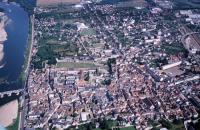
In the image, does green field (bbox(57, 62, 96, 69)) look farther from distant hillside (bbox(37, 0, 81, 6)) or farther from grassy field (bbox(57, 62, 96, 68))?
distant hillside (bbox(37, 0, 81, 6))

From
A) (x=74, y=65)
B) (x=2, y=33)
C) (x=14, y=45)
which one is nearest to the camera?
(x=74, y=65)

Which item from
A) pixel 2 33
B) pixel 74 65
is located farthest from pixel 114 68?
pixel 2 33

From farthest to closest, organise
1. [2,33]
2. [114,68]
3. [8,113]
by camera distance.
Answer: [2,33], [114,68], [8,113]

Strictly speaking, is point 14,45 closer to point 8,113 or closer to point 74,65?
point 74,65

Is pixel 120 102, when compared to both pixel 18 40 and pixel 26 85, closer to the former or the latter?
pixel 26 85

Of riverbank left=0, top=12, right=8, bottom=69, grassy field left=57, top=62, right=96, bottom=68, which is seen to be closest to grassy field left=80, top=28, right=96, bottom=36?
grassy field left=57, top=62, right=96, bottom=68

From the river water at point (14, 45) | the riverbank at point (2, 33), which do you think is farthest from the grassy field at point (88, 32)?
the riverbank at point (2, 33)

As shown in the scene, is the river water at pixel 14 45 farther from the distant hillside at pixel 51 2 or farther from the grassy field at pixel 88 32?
the grassy field at pixel 88 32
